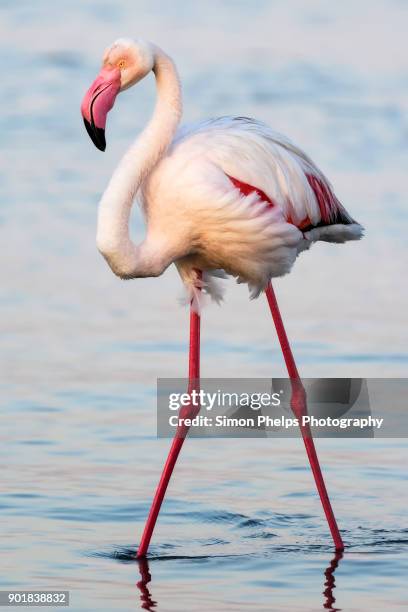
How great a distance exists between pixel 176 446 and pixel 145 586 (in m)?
1.23

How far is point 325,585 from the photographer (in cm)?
765

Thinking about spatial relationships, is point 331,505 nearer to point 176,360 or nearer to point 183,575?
point 183,575

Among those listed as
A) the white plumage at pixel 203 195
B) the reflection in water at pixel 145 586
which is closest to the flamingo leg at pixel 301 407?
the white plumage at pixel 203 195

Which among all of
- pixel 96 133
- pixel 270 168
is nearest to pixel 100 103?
pixel 96 133

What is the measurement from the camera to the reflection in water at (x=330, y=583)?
7312 millimetres

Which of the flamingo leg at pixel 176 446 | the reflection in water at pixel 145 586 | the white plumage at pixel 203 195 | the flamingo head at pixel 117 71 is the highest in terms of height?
the flamingo head at pixel 117 71

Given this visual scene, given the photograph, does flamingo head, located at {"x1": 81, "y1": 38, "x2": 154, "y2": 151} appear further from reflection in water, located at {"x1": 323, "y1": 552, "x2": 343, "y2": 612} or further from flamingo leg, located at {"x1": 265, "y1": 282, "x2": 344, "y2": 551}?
reflection in water, located at {"x1": 323, "y1": 552, "x2": 343, "y2": 612}

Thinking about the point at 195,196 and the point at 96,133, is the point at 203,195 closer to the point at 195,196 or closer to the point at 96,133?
the point at 195,196

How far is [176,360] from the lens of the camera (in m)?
11.2

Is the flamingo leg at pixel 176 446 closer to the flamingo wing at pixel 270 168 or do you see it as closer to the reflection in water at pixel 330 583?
the flamingo wing at pixel 270 168

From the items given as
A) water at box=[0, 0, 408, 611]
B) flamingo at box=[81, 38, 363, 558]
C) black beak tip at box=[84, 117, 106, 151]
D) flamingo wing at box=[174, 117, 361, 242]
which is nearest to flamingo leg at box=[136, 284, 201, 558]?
flamingo at box=[81, 38, 363, 558]

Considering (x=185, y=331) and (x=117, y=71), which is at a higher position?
(x=117, y=71)

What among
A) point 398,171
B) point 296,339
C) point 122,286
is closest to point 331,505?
point 296,339

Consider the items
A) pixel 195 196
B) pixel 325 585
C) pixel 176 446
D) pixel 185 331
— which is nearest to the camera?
pixel 325 585
